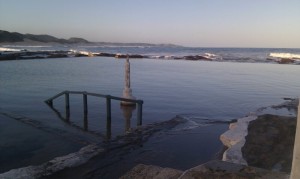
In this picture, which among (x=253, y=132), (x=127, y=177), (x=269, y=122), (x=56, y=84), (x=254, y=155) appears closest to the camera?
(x=127, y=177)

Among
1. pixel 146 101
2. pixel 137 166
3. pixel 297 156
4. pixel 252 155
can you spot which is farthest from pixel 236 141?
pixel 146 101

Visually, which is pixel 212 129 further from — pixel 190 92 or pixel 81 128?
pixel 190 92

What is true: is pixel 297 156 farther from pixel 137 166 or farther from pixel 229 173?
pixel 137 166

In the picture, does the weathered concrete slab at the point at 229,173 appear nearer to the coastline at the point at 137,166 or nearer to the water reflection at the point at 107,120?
the coastline at the point at 137,166

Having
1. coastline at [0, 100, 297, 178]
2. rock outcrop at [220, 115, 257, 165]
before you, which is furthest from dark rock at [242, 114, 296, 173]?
rock outcrop at [220, 115, 257, 165]

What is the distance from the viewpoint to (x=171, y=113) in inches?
542

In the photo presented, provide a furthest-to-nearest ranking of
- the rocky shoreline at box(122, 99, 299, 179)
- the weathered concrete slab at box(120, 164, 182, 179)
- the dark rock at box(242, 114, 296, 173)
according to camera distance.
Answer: the dark rock at box(242, 114, 296, 173)
the weathered concrete slab at box(120, 164, 182, 179)
the rocky shoreline at box(122, 99, 299, 179)

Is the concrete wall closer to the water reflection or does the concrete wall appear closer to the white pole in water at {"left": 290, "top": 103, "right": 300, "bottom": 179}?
the white pole in water at {"left": 290, "top": 103, "right": 300, "bottom": 179}

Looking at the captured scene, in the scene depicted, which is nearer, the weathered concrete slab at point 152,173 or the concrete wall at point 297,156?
the concrete wall at point 297,156

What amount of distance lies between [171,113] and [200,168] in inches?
360

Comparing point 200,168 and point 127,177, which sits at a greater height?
point 200,168

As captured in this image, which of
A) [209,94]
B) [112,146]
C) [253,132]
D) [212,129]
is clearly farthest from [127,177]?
[209,94]

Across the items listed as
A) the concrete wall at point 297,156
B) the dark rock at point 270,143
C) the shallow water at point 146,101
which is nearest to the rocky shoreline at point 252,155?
the dark rock at point 270,143

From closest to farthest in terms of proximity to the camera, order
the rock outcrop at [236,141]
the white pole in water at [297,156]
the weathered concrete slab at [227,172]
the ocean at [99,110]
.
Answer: the white pole in water at [297,156] → the weathered concrete slab at [227,172] → the rock outcrop at [236,141] → the ocean at [99,110]
